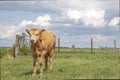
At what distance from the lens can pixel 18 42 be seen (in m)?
27.1

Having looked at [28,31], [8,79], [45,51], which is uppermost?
[28,31]

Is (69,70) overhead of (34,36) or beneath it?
beneath

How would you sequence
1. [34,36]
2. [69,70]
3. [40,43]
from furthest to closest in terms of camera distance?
[69,70] → [40,43] → [34,36]

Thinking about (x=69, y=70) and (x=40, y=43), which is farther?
(x=69, y=70)

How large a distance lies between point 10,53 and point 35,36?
43.2 feet

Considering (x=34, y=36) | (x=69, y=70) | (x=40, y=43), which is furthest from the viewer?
(x=69, y=70)

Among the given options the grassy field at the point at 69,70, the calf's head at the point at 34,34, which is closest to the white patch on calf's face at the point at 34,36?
the calf's head at the point at 34,34

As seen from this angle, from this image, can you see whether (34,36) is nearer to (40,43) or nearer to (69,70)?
(40,43)

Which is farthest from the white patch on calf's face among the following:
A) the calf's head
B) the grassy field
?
the grassy field

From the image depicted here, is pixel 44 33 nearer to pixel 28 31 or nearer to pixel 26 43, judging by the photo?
pixel 28 31

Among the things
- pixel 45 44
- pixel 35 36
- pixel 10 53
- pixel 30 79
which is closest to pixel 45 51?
pixel 45 44

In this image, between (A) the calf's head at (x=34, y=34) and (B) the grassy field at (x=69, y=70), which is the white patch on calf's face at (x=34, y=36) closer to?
(A) the calf's head at (x=34, y=34)

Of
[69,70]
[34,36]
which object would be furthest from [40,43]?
[69,70]

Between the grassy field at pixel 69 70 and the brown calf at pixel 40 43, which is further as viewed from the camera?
the brown calf at pixel 40 43
